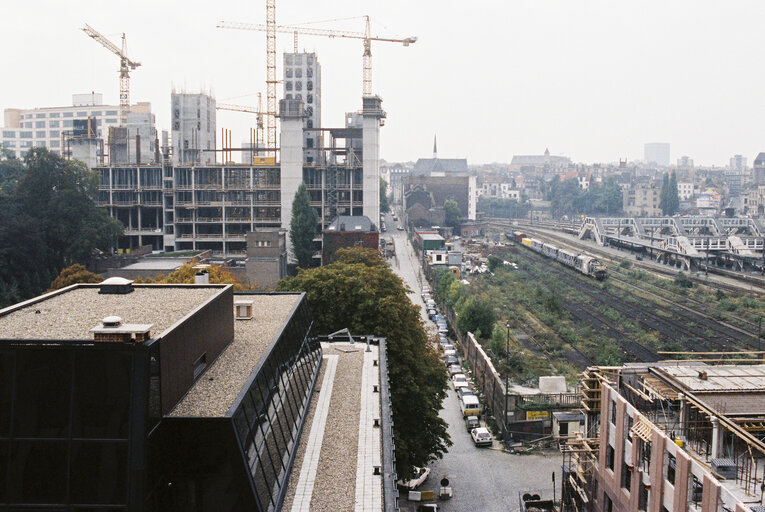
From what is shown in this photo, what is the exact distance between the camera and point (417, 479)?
2298cm

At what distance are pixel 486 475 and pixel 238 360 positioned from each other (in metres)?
12.3

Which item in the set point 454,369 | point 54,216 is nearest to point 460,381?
point 454,369

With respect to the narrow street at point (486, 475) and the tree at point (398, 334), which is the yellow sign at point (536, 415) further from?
the tree at point (398, 334)

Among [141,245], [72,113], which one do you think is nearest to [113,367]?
[141,245]

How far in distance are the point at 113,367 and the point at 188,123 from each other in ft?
236

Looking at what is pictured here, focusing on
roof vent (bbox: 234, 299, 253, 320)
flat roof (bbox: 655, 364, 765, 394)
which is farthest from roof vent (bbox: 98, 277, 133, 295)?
flat roof (bbox: 655, 364, 765, 394)

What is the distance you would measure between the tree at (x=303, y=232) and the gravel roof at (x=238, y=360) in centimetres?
3534

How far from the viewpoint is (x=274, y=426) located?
12719 mm

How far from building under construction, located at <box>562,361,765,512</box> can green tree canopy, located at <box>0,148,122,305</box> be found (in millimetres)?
35847

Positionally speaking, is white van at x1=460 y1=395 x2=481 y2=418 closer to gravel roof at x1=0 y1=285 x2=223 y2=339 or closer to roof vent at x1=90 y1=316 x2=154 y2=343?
gravel roof at x1=0 y1=285 x2=223 y2=339

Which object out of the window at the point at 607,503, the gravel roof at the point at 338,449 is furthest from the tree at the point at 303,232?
the window at the point at 607,503

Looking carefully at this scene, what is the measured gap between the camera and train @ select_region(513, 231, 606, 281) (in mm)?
60875

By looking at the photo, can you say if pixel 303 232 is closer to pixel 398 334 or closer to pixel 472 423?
pixel 472 423

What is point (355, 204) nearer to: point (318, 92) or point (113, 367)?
point (318, 92)
